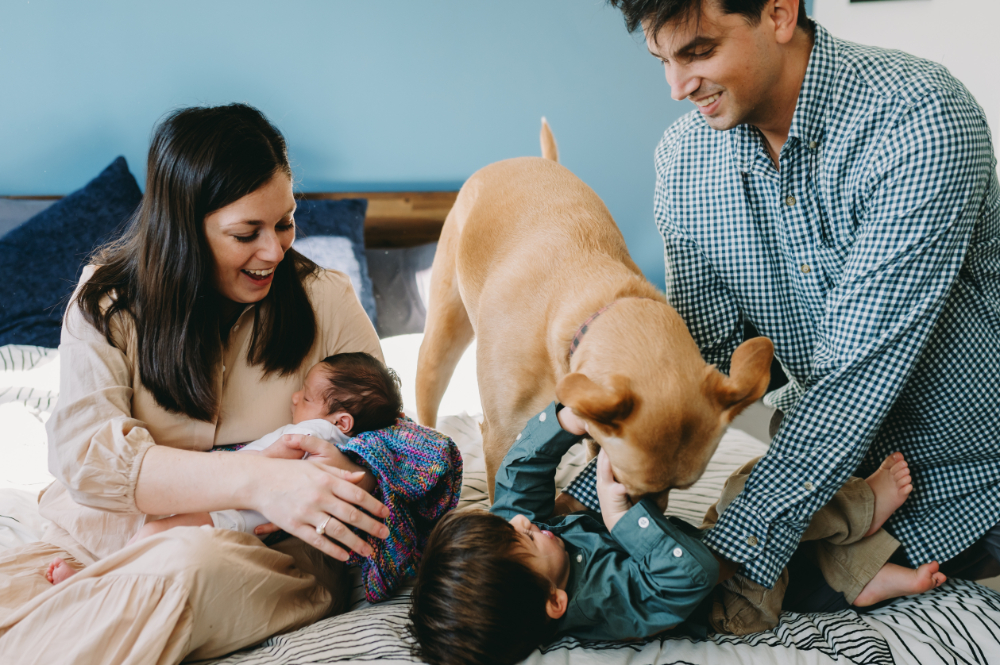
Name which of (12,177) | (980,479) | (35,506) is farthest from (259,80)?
(980,479)

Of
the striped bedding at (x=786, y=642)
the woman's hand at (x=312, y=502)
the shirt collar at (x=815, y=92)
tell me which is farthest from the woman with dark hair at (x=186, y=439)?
the shirt collar at (x=815, y=92)

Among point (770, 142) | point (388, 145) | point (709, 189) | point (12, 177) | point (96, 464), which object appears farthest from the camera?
point (388, 145)

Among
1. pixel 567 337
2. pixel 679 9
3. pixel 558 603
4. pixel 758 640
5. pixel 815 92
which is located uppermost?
pixel 679 9

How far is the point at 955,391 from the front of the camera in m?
1.36

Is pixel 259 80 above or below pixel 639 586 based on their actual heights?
above

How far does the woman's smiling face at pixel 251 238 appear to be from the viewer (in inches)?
51.8

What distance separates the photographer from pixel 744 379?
1.18 m

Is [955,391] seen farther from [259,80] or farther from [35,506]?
[259,80]

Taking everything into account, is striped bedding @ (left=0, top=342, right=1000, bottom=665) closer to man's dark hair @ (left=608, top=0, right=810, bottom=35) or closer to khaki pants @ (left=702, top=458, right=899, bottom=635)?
khaki pants @ (left=702, top=458, right=899, bottom=635)

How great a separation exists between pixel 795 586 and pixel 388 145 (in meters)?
2.66

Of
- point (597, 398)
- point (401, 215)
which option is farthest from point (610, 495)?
point (401, 215)

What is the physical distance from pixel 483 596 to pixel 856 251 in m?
0.91

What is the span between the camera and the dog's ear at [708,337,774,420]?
1166 mm

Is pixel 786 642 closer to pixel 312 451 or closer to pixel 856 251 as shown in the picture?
pixel 856 251
